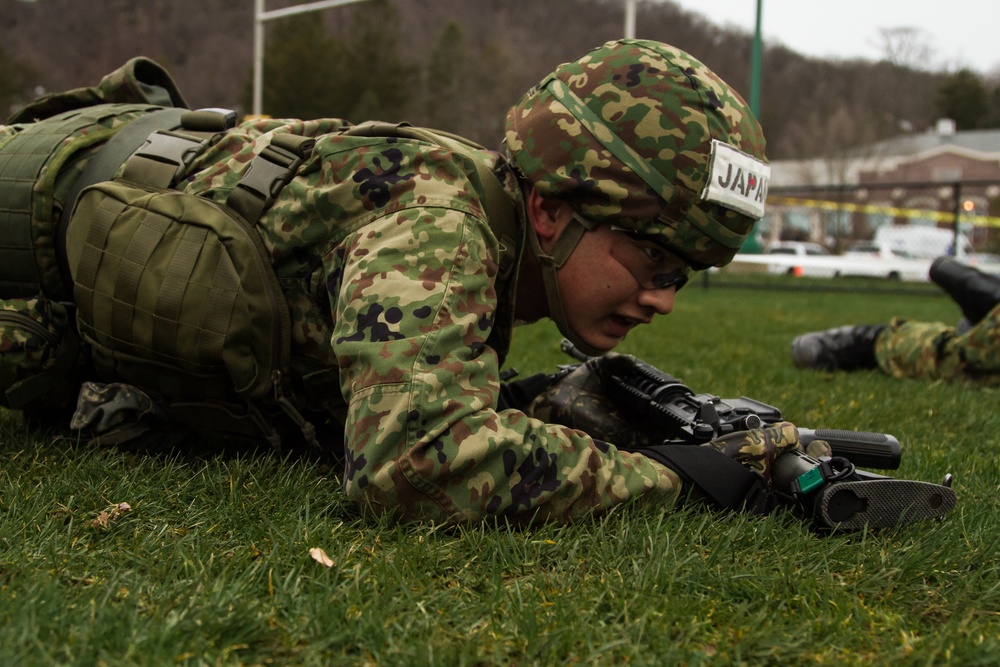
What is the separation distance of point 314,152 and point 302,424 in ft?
2.26

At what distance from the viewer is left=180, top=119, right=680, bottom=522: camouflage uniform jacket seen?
6.37 feet

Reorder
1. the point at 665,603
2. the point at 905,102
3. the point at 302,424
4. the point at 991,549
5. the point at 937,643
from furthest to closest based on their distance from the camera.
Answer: the point at 905,102 < the point at 302,424 < the point at 991,549 < the point at 665,603 < the point at 937,643

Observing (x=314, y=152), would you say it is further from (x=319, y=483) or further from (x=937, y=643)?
(x=937, y=643)

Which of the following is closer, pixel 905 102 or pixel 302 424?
pixel 302 424

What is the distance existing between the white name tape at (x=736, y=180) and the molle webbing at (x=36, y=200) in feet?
5.52

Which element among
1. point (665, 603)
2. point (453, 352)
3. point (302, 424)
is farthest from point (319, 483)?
point (665, 603)

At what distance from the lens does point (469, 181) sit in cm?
225

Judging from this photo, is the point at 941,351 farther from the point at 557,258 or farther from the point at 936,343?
the point at 557,258

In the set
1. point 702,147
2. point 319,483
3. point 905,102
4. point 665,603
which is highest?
point 702,147

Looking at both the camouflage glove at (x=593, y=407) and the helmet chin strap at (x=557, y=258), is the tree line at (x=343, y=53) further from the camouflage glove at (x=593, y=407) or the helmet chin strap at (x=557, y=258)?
the helmet chin strap at (x=557, y=258)

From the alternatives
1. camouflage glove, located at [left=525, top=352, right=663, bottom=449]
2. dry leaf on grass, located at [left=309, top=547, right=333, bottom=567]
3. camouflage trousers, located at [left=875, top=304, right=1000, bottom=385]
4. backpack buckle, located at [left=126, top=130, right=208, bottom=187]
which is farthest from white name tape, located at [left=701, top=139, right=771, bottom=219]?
camouflage trousers, located at [left=875, top=304, right=1000, bottom=385]

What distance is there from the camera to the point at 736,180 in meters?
2.29

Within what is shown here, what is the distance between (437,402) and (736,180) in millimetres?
914

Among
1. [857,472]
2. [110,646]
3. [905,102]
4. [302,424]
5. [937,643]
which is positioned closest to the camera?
[110,646]
